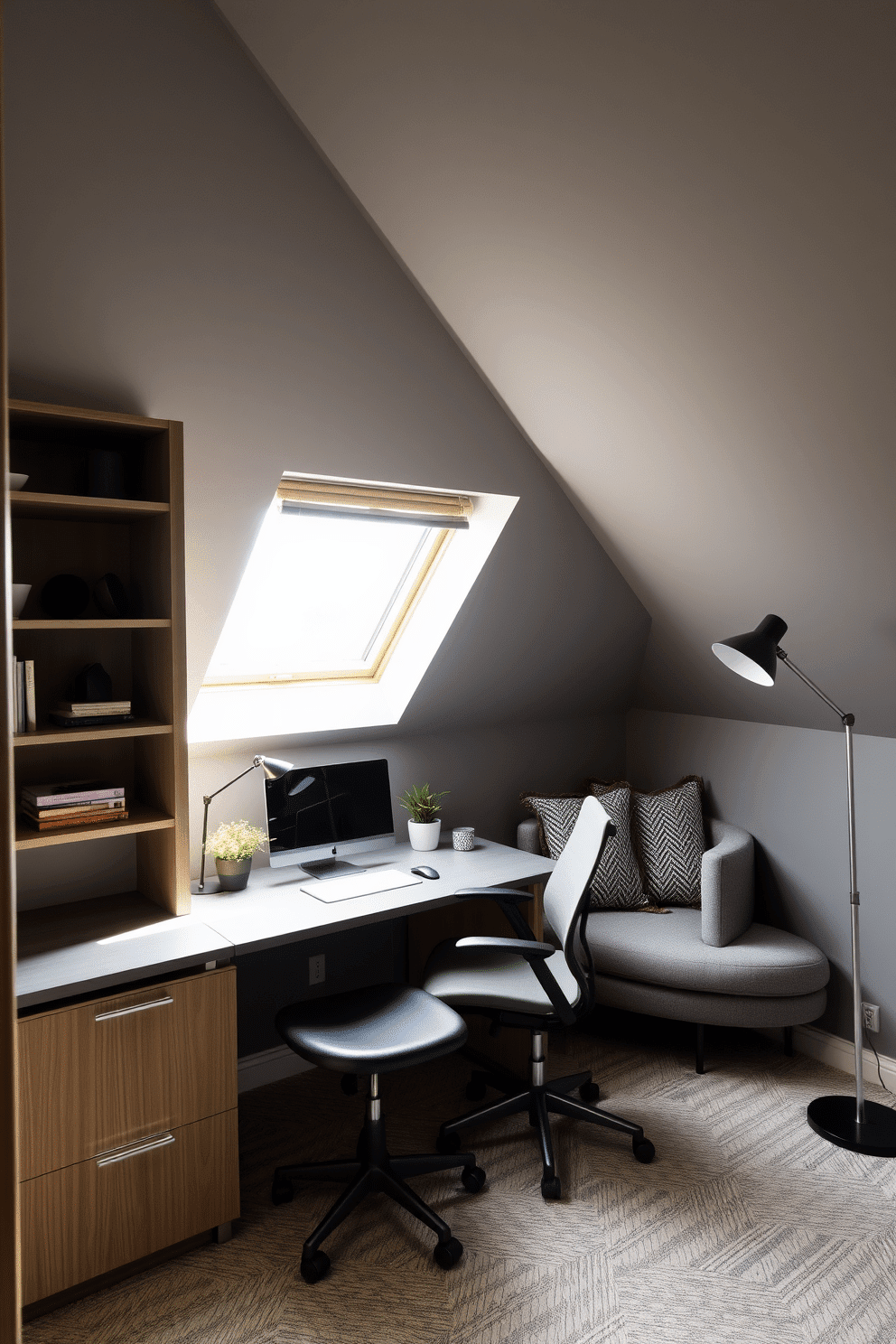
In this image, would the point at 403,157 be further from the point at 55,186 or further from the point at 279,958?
the point at 279,958

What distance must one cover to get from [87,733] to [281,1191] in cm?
140

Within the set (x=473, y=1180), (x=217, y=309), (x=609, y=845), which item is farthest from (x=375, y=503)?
(x=473, y=1180)

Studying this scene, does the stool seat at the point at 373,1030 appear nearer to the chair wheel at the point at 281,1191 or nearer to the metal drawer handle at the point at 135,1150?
the metal drawer handle at the point at 135,1150

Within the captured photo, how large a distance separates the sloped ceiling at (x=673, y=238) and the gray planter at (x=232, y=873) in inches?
68.9

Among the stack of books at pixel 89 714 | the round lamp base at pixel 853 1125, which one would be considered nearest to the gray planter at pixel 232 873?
the stack of books at pixel 89 714

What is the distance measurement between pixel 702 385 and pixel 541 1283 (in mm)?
2342

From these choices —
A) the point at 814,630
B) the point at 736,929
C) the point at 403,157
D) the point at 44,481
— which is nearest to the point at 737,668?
the point at 814,630

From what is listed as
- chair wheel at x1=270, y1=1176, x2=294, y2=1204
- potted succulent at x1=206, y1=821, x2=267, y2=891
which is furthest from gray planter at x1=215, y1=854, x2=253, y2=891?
chair wheel at x1=270, y1=1176, x2=294, y2=1204

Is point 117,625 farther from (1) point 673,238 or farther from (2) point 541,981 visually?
(1) point 673,238

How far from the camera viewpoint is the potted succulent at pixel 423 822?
3.41 metres

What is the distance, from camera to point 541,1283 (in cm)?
224

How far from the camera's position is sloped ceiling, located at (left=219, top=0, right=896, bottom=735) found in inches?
64.7

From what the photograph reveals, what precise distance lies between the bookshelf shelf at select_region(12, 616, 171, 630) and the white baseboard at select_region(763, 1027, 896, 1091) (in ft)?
9.19

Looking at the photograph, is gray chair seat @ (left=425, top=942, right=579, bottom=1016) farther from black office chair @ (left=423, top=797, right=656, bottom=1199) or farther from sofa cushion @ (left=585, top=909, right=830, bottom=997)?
sofa cushion @ (left=585, top=909, right=830, bottom=997)
